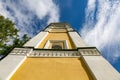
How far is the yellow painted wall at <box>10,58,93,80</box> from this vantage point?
6.01 meters

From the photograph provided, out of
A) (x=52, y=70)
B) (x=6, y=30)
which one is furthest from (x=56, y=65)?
(x=6, y=30)

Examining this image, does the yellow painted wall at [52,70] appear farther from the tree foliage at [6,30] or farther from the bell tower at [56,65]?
the tree foliage at [6,30]

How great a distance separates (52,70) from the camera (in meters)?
6.56

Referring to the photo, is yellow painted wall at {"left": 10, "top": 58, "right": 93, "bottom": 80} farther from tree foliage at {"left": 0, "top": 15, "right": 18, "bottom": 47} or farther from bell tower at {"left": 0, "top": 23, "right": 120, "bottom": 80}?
tree foliage at {"left": 0, "top": 15, "right": 18, "bottom": 47}

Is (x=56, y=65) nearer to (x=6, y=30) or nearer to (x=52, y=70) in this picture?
(x=52, y=70)

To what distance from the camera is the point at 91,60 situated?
7258 millimetres

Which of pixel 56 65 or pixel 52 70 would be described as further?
pixel 56 65

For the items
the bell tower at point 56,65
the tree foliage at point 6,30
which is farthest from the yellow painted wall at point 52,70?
the tree foliage at point 6,30

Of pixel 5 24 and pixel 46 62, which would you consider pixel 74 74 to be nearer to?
pixel 46 62

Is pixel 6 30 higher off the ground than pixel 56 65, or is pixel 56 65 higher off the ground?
pixel 6 30

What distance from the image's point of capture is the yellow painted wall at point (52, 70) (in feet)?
19.7

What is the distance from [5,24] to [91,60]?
37.3ft

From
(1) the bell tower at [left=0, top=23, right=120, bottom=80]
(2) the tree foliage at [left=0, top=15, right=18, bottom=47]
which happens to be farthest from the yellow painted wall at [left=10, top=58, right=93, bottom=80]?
(2) the tree foliage at [left=0, top=15, right=18, bottom=47]

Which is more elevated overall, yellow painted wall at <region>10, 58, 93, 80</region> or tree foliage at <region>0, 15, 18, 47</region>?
tree foliage at <region>0, 15, 18, 47</region>
